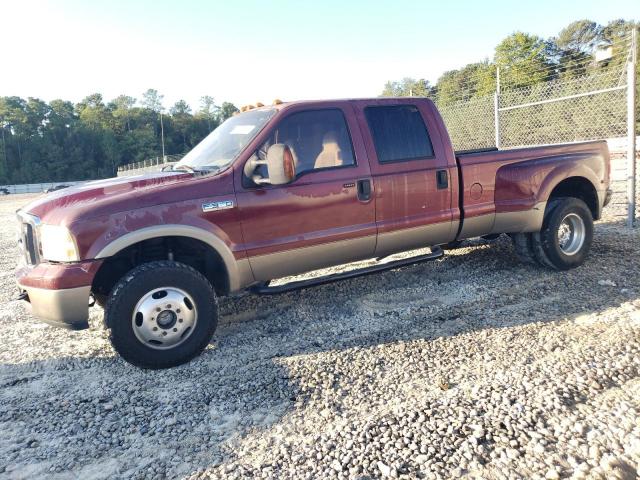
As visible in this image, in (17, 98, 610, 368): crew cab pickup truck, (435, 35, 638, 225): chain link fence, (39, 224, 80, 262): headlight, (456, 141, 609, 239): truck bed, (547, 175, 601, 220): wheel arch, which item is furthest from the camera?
Answer: (435, 35, 638, 225): chain link fence

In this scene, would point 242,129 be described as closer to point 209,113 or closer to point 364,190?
point 364,190

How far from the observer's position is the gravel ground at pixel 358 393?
2.44m

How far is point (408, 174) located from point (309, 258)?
1.29 m

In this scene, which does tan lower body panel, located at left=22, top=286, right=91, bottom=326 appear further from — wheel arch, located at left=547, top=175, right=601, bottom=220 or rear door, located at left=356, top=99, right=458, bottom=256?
wheel arch, located at left=547, top=175, right=601, bottom=220

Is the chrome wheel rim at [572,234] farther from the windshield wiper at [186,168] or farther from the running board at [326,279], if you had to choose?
the windshield wiper at [186,168]

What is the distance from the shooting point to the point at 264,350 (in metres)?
3.87

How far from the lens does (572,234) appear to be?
18.4ft

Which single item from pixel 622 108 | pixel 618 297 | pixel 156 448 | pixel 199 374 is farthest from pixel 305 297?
pixel 622 108

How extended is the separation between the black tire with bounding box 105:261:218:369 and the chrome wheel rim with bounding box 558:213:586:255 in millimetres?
4045

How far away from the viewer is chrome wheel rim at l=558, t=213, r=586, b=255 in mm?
5527

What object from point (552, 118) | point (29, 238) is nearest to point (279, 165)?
point (29, 238)

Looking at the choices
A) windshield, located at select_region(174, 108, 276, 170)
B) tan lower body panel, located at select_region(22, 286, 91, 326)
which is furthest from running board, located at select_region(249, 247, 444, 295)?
tan lower body panel, located at select_region(22, 286, 91, 326)

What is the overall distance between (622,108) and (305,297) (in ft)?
33.0

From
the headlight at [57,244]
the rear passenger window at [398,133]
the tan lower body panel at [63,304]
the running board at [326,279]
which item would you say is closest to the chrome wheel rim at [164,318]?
the tan lower body panel at [63,304]
